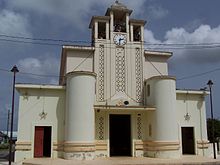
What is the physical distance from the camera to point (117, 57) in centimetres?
2384

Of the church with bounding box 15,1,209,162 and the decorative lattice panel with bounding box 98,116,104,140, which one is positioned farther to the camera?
the decorative lattice panel with bounding box 98,116,104,140

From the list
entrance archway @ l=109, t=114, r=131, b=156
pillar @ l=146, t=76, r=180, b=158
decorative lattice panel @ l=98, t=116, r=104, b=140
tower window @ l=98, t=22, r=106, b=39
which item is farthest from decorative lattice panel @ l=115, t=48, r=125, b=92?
decorative lattice panel @ l=98, t=116, r=104, b=140

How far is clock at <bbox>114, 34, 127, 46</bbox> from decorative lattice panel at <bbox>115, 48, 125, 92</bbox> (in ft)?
1.72

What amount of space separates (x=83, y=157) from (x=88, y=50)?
8269 mm

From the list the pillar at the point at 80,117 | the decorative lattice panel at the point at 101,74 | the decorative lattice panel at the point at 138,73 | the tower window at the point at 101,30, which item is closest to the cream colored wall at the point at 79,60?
the decorative lattice panel at the point at 101,74

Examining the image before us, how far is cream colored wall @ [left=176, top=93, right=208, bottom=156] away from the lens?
23484 millimetres

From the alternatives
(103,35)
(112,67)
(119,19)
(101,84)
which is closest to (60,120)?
(101,84)

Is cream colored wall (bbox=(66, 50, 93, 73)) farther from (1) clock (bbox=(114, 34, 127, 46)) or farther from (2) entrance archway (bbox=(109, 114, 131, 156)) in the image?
(2) entrance archway (bbox=(109, 114, 131, 156))

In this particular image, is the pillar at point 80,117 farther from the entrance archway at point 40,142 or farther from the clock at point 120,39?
the clock at point 120,39

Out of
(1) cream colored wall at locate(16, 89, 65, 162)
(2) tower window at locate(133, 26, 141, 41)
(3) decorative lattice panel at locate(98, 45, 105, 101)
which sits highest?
(2) tower window at locate(133, 26, 141, 41)

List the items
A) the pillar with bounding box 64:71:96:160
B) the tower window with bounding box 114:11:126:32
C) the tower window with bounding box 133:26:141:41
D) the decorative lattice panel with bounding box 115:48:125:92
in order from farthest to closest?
the tower window with bounding box 133:26:141:41, the tower window with bounding box 114:11:126:32, the decorative lattice panel with bounding box 115:48:125:92, the pillar with bounding box 64:71:96:160

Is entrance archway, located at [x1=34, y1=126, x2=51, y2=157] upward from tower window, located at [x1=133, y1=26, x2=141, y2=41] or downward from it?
downward

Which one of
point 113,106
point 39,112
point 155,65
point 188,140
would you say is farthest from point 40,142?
point 188,140

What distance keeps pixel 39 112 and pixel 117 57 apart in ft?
24.2
